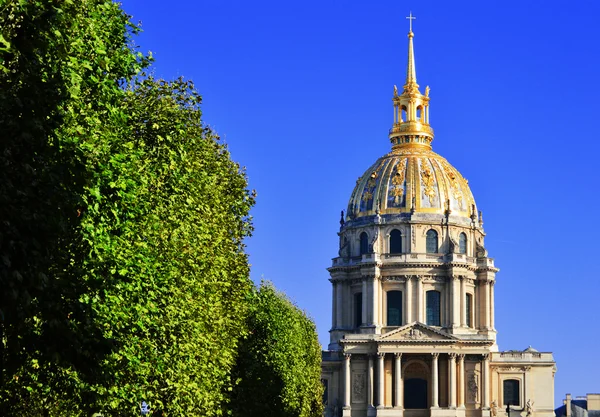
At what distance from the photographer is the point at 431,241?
16050cm

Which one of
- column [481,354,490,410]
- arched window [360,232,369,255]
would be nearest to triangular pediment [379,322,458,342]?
column [481,354,490,410]

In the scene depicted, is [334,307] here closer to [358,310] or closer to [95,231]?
[358,310]

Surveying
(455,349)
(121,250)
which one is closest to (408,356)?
(455,349)

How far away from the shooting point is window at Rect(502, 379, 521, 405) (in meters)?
155

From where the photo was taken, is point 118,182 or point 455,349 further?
point 455,349

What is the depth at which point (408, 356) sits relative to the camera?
501ft

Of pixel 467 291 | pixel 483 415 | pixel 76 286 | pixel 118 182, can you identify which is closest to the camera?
pixel 76 286

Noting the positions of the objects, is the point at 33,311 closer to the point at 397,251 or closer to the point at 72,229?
the point at 72,229

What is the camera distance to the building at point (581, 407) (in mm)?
177375

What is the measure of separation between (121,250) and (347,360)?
12106 cm

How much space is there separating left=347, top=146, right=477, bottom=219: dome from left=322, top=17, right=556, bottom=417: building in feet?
0.42

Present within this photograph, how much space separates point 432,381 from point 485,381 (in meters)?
6.30

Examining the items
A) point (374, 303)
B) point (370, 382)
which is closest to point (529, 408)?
point (370, 382)

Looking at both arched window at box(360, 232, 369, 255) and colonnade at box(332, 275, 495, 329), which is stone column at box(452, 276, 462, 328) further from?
arched window at box(360, 232, 369, 255)
